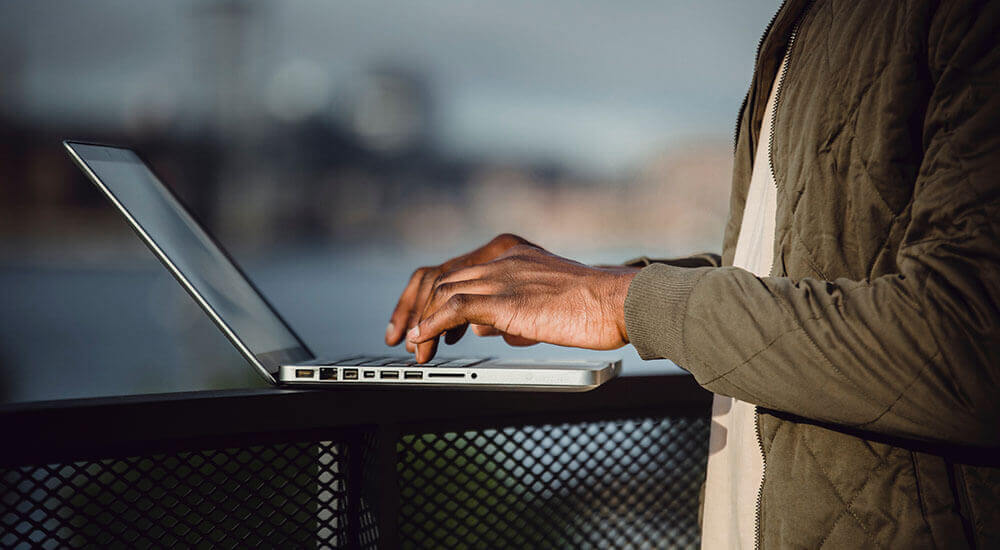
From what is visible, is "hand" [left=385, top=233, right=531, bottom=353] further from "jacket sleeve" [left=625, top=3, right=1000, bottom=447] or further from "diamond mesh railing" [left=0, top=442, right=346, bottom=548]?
"jacket sleeve" [left=625, top=3, right=1000, bottom=447]

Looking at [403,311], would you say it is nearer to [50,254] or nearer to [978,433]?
[978,433]

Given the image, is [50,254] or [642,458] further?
[50,254]

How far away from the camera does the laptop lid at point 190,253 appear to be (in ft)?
2.48

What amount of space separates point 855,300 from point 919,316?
0.04 meters

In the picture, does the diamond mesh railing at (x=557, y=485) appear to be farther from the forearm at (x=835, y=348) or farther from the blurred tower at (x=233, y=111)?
the blurred tower at (x=233, y=111)

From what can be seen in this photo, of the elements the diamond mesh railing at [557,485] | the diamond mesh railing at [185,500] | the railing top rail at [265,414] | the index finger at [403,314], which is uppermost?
the index finger at [403,314]

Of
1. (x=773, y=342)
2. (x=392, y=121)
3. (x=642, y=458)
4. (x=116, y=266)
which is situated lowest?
(x=116, y=266)

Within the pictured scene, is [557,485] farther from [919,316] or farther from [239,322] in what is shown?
[919,316]

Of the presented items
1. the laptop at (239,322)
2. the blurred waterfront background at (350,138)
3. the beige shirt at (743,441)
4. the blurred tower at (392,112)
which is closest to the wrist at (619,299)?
the laptop at (239,322)

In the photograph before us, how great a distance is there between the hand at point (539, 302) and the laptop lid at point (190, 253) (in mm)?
252

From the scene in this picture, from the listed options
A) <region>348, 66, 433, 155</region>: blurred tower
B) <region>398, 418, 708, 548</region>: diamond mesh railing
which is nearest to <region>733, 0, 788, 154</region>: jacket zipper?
<region>398, 418, 708, 548</region>: diamond mesh railing

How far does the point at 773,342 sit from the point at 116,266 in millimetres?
2639

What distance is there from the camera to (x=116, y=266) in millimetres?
2617

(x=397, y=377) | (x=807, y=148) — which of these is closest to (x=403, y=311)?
(x=397, y=377)
